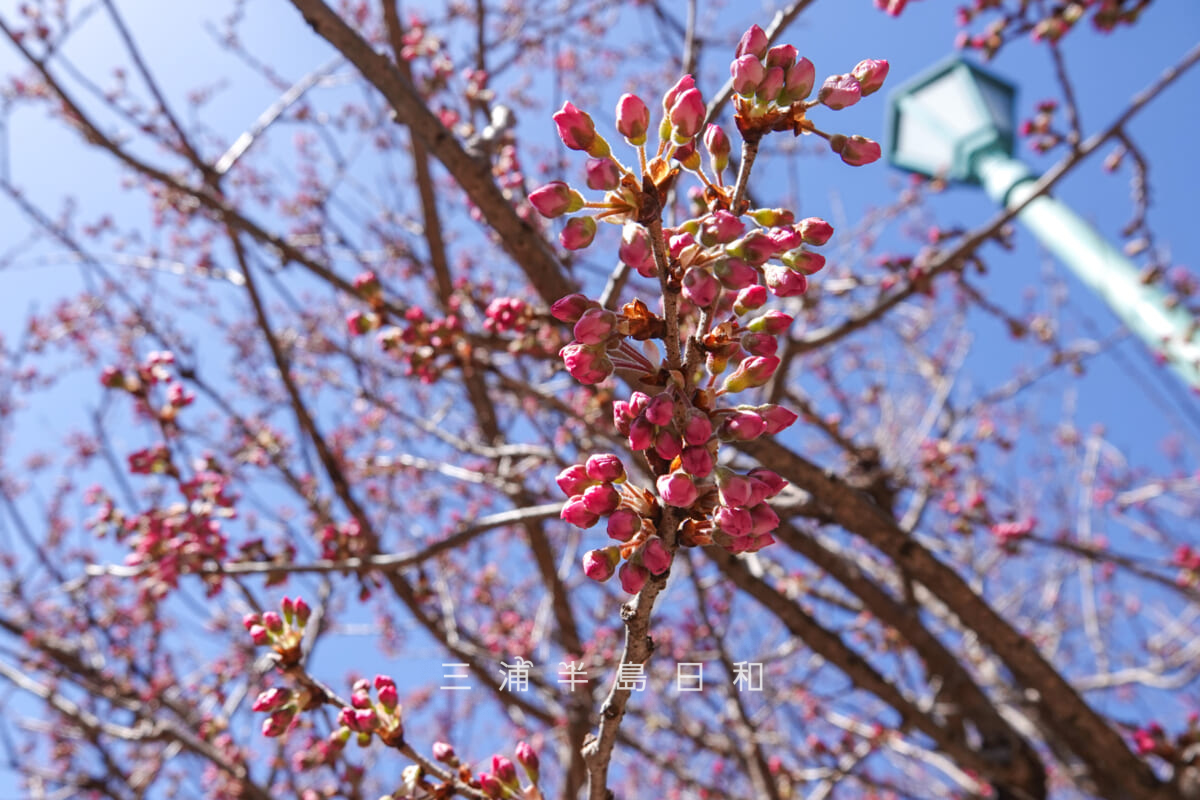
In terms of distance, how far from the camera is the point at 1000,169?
17.7 ft

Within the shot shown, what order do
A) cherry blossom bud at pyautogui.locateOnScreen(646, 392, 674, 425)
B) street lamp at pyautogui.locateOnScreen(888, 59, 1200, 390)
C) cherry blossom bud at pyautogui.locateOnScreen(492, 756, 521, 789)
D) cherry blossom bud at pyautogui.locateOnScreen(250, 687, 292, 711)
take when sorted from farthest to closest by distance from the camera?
street lamp at pyautogui.locateOnScreen(888, 59, 1200, 390)
cherry blossom bud at pyautogui.locateOnScreen(250, 687, 292, 711)
cherry blossom bud at pyautogui.locateOnScreen(492, 756, 521, 789)
cherry blossom bud at pyautogui.locateOnScreen(646, 392, 674, 425)

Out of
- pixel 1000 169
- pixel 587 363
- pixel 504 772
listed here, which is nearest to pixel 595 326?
pixel 587 363

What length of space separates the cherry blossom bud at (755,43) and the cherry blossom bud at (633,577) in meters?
0.73

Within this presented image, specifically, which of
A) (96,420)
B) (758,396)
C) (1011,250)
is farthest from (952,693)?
(96,420)

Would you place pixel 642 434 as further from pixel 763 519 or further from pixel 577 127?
pixel 577 127

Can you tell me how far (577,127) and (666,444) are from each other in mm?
416

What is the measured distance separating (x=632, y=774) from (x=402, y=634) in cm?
272

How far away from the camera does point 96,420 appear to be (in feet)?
14.5

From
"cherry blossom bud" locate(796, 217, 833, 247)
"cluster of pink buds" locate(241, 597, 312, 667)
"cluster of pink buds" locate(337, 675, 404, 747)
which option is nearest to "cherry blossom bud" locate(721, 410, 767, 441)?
"cherry blossom bud" locate(796, 217, 833, 247)

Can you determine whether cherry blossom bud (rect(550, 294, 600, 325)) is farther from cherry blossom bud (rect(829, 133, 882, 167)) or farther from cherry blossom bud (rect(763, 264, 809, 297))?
cherry blossom bud (rect(829, 133, 882, 167))

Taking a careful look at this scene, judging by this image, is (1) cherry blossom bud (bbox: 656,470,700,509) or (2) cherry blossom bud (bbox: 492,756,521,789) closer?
(1) cherry blossom bud (bbox: 656,470,700,509)

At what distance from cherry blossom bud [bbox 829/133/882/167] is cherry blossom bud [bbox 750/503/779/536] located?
0.55 m

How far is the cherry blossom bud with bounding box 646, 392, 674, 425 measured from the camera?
2.91 ft

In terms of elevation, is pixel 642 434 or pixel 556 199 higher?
pixel 556 199
